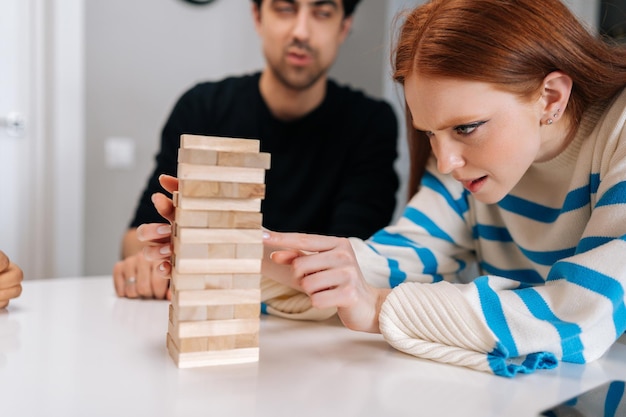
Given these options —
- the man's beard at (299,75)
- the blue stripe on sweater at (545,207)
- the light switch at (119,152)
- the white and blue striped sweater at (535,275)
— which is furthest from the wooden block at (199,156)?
the light switch at (119,152)

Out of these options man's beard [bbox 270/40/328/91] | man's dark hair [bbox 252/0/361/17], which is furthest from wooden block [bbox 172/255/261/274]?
man's dark hair [bbox 252/0/361/17]

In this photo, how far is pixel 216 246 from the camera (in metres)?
0.70

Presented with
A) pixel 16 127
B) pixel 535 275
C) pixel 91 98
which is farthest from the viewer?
pixel 91 98

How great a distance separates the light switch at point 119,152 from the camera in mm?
2441

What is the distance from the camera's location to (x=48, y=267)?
7.44 ft

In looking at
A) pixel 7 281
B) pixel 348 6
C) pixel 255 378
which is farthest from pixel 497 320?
pixel 348 6

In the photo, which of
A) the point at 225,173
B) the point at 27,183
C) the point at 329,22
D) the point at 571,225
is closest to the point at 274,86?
the point at 329,22

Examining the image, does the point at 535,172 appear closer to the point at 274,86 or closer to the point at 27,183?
the point at 274,86

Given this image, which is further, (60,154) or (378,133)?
(60,154)

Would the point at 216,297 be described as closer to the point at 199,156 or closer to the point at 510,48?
the point at 199,156

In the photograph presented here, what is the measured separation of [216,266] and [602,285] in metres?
0.48

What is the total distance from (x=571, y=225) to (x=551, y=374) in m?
0.36

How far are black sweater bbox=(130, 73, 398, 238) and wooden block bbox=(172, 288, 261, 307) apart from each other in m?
1.12

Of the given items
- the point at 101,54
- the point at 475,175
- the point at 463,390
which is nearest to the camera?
the point at 463,390
